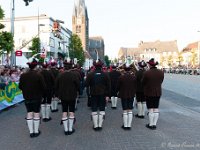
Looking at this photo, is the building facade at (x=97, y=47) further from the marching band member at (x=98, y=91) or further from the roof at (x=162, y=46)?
the marching band member at (x=98, y=91)

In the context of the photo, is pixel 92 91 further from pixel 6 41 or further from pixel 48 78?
pixel 6 41

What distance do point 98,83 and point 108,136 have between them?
158 cm

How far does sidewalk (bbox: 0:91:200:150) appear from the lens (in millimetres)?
6633

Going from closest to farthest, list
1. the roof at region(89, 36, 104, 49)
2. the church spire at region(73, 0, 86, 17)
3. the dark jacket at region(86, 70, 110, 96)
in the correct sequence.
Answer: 1. the dark jacket at region(86, 70, 110, 96)
2. the church spire at region(73, 0, 86, 17)
3. the roof at region(89, 36, 104, 49)

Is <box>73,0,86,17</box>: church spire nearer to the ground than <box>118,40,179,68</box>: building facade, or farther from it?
farther from it

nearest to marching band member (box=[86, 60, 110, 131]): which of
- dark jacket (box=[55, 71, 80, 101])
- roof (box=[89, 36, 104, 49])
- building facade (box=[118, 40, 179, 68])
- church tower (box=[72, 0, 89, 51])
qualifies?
dark jacket (box=[55, 71, 80, 101])

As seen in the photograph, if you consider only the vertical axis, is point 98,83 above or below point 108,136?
above

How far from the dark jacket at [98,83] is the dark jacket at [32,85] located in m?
1.37

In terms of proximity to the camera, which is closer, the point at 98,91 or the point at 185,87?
the point at 98,91

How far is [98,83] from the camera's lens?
331 inches

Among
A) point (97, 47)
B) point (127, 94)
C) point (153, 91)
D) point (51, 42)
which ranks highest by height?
point (97, 47)

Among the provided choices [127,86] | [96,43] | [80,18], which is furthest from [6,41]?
[96,43]

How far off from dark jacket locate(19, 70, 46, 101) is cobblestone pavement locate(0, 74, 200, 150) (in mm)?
1025

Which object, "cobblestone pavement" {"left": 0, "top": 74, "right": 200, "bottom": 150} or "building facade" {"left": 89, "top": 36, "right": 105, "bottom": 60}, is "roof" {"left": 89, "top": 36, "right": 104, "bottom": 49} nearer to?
"building facade" {"left": 89, "top": 36, "right": 105, "bottom": 60}
